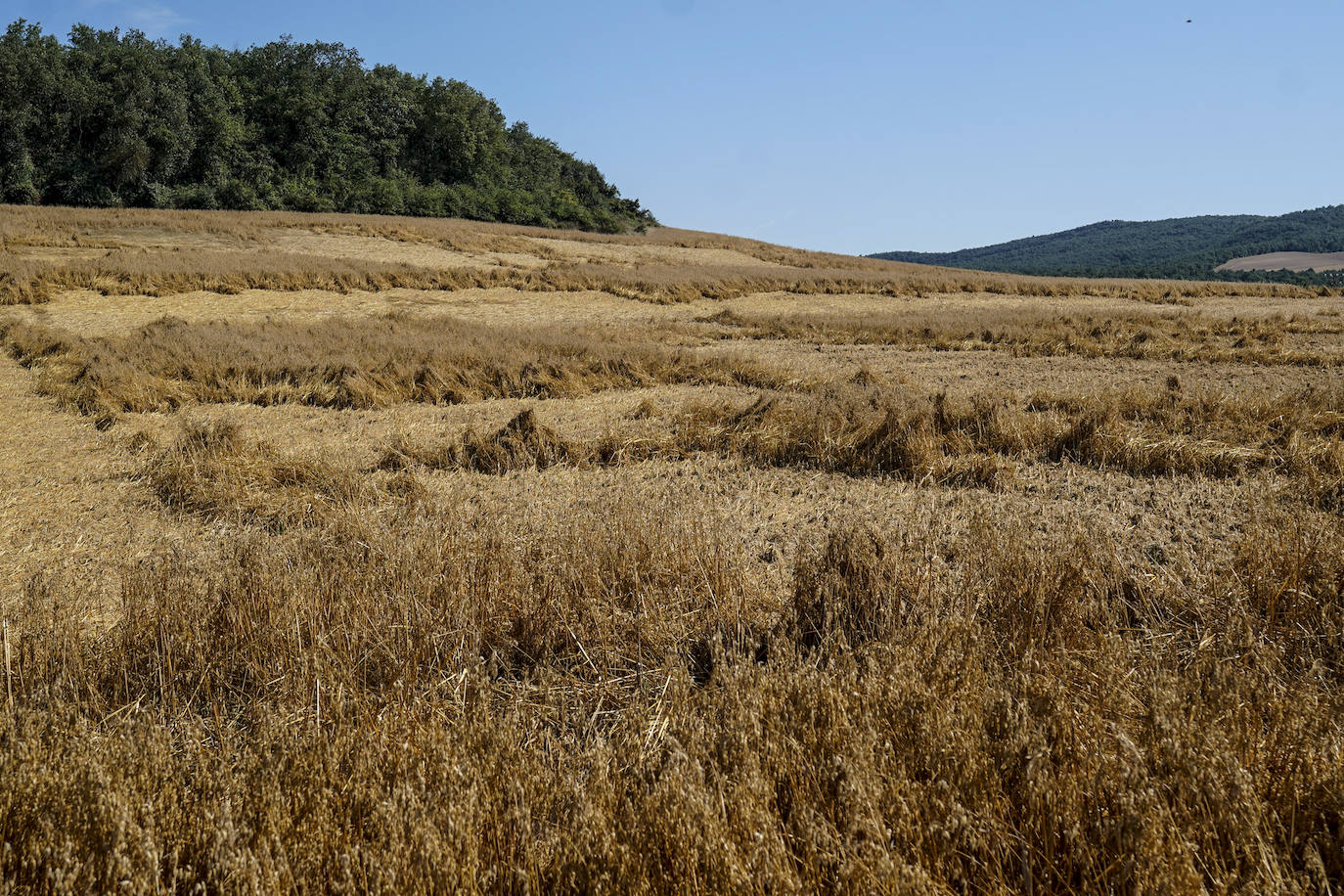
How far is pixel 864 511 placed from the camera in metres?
5.77

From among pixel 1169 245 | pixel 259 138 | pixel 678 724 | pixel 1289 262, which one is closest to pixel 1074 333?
pixel 678 724

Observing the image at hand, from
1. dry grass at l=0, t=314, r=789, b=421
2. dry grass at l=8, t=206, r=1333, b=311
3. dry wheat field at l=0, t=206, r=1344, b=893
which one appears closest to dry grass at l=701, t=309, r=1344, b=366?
dry wheat field at l=0, t=206, r=1344, b=893

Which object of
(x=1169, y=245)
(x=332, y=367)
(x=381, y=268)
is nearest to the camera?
(x=332, y=367)

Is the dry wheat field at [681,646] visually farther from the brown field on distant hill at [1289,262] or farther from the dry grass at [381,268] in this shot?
the brown field on distant hill at [1289,262]

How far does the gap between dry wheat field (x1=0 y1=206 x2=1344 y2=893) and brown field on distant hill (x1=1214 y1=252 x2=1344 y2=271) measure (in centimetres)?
9579

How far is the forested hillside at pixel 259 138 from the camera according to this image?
157 ft

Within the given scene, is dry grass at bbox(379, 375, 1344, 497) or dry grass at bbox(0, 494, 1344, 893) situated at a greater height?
dry grass at bbox(379, 375, 1344, 497)

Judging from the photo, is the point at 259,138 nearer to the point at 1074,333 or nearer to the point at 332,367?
the point at 332,367

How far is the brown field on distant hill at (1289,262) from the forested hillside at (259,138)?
67326 millimetres

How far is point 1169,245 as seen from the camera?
14150 cm

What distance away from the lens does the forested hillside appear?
47.8m

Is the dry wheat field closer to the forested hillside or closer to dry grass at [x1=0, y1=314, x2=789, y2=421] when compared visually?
dry grass at [x1=0, y1=314, x2=789, y2=421]

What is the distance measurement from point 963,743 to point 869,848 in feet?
1.77

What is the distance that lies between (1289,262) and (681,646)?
369 ft
